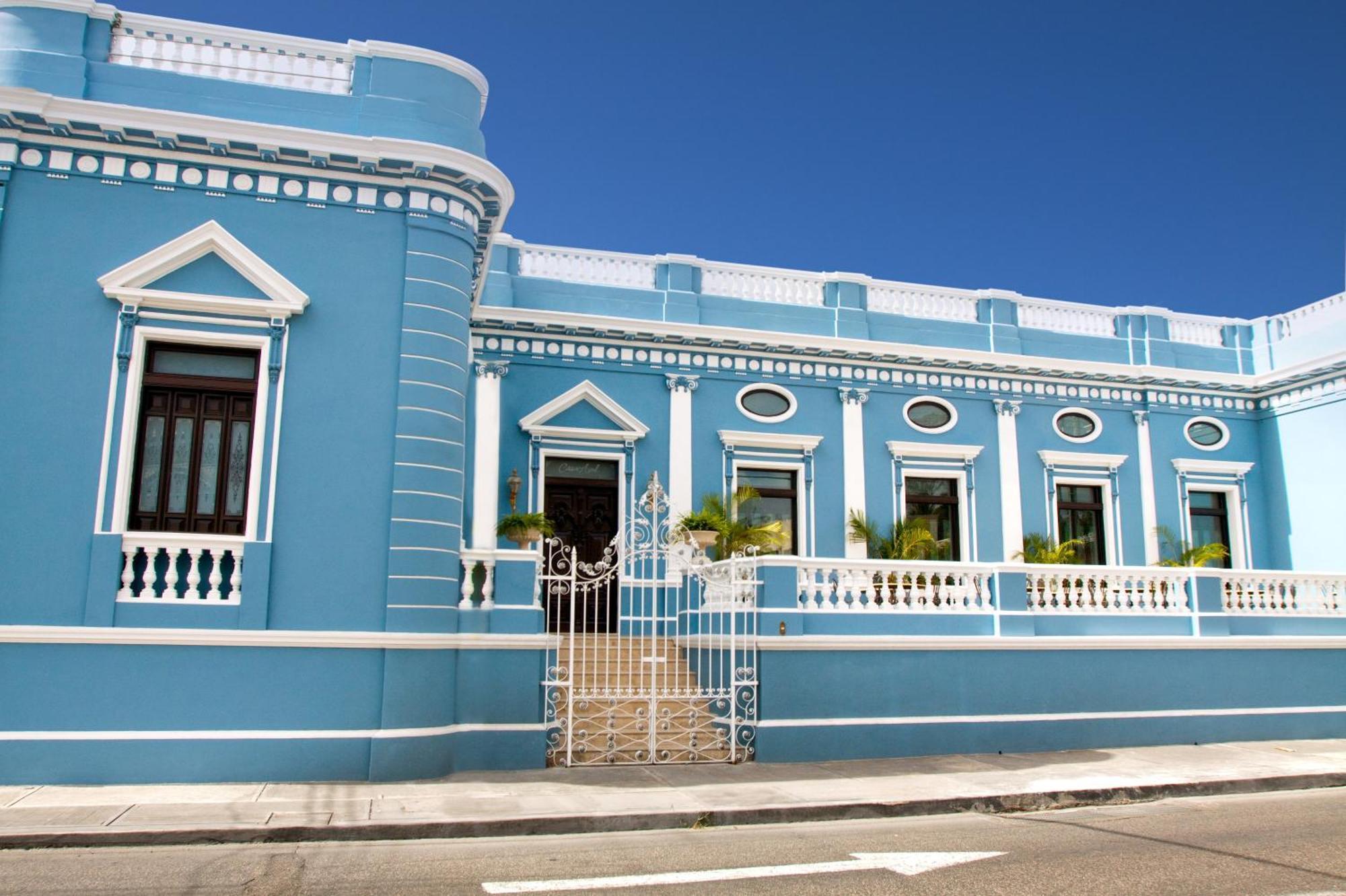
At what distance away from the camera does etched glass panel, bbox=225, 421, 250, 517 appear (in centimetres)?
1012

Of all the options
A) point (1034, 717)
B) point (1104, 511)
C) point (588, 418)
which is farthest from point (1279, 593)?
point (588, 418)

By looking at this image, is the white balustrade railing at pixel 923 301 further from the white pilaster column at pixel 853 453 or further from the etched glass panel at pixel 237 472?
the etched glass panel at pixel 237 472

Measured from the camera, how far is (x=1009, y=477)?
60.5 feet

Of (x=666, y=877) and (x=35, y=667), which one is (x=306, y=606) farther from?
(x=666, y=877)

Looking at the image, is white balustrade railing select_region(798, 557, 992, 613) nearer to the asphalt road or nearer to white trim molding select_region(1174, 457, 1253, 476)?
the asphalt road

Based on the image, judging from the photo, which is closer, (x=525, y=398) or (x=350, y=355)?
(x=350, y=355)

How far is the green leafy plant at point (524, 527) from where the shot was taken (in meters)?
14.9

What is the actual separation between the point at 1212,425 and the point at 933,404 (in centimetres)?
555

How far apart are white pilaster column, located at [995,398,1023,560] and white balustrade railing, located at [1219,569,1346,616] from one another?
4151 mm

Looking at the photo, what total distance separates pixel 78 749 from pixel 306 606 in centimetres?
211

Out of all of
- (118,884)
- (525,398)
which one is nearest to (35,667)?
(118,884)

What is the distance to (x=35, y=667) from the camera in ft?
29.9

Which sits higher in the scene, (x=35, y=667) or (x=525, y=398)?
(x=525, y=398)

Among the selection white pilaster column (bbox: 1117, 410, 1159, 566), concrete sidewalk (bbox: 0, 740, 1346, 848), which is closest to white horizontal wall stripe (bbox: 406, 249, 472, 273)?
concrete sidewalk (bbox: 0, 740, 1346, 848)
